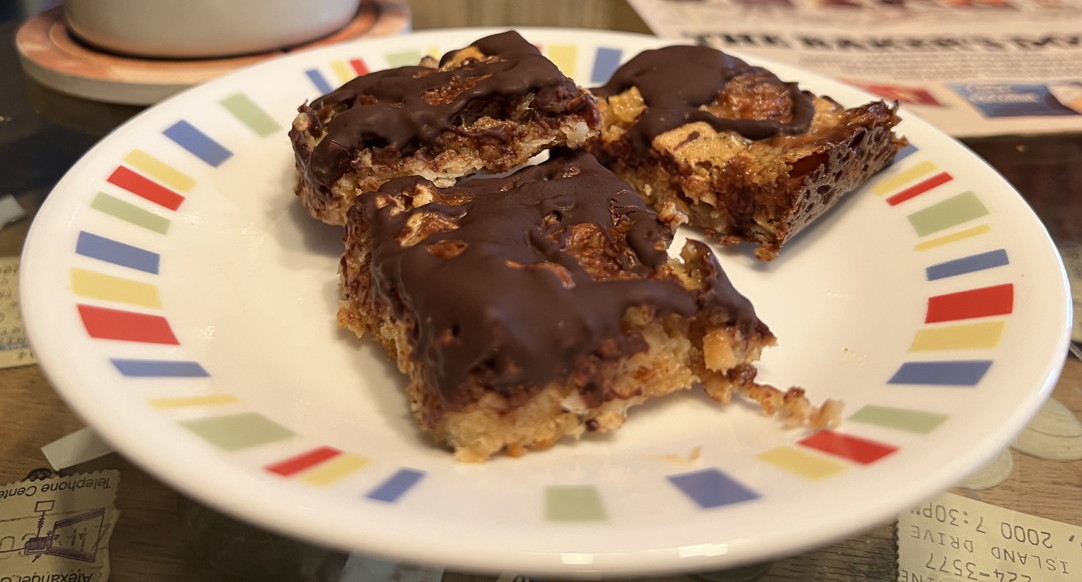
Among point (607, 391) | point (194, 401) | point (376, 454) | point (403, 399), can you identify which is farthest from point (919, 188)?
point (194, 401)

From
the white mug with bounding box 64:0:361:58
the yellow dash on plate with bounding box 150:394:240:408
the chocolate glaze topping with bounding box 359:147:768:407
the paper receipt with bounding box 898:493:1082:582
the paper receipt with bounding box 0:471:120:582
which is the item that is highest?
the chocolate glaze topping with bounding box 359:147:768:407

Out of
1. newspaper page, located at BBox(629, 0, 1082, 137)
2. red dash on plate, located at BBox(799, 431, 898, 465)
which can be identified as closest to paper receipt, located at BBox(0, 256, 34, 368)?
red dash on plate, located at BBox(799, 431, 898, 465)

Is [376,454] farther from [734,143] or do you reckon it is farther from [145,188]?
[734,143]

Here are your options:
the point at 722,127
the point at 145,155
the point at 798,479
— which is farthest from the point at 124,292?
the point at 722,127

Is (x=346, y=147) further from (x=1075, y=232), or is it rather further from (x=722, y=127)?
(x=1075, y=232)

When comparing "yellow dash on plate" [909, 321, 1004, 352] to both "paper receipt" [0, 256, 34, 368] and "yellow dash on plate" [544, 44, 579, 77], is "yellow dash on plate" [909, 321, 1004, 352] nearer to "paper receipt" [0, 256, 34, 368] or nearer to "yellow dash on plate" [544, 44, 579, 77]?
"yellow dash on plate" [544, 44, 579, 77]

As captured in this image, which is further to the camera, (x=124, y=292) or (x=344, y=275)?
(x=344, y=275)
